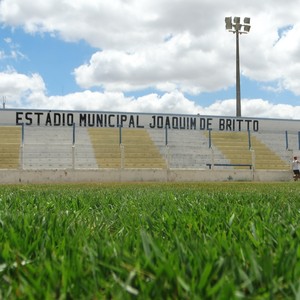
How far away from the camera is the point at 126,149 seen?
95.6 ft

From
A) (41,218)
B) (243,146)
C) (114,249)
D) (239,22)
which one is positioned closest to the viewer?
(114,249)

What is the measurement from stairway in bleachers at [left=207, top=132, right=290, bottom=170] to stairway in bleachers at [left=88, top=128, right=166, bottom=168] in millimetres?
4629

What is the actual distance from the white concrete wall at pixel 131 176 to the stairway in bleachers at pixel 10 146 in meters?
3.63

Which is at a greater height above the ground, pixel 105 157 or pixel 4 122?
pixel 4 122

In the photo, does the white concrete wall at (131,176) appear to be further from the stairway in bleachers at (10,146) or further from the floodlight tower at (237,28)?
the floodlight tower at (237,28)

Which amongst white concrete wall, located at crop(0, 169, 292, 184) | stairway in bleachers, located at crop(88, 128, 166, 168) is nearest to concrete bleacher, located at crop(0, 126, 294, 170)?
stairway in bleachers, located at crop(88, 128, 166, 168)

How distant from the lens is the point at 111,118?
33.8m

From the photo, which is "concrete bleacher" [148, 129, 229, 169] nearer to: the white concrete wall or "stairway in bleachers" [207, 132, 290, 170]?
"stairway in bleachers" [207, 132, 290, 170]

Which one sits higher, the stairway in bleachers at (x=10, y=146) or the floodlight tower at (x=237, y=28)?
the floodlight tower at (x=237, y=28)

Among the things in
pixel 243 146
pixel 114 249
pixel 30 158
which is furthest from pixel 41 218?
pixel 243 146

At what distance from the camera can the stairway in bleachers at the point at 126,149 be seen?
2730 centimetres

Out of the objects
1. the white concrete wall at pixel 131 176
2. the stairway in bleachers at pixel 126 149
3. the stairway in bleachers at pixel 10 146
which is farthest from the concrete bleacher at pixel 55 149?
the white concrete wall at pixel 131 176

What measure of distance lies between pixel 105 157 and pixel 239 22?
77.6 feet

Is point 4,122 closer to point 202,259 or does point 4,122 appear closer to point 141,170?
point 141,170
